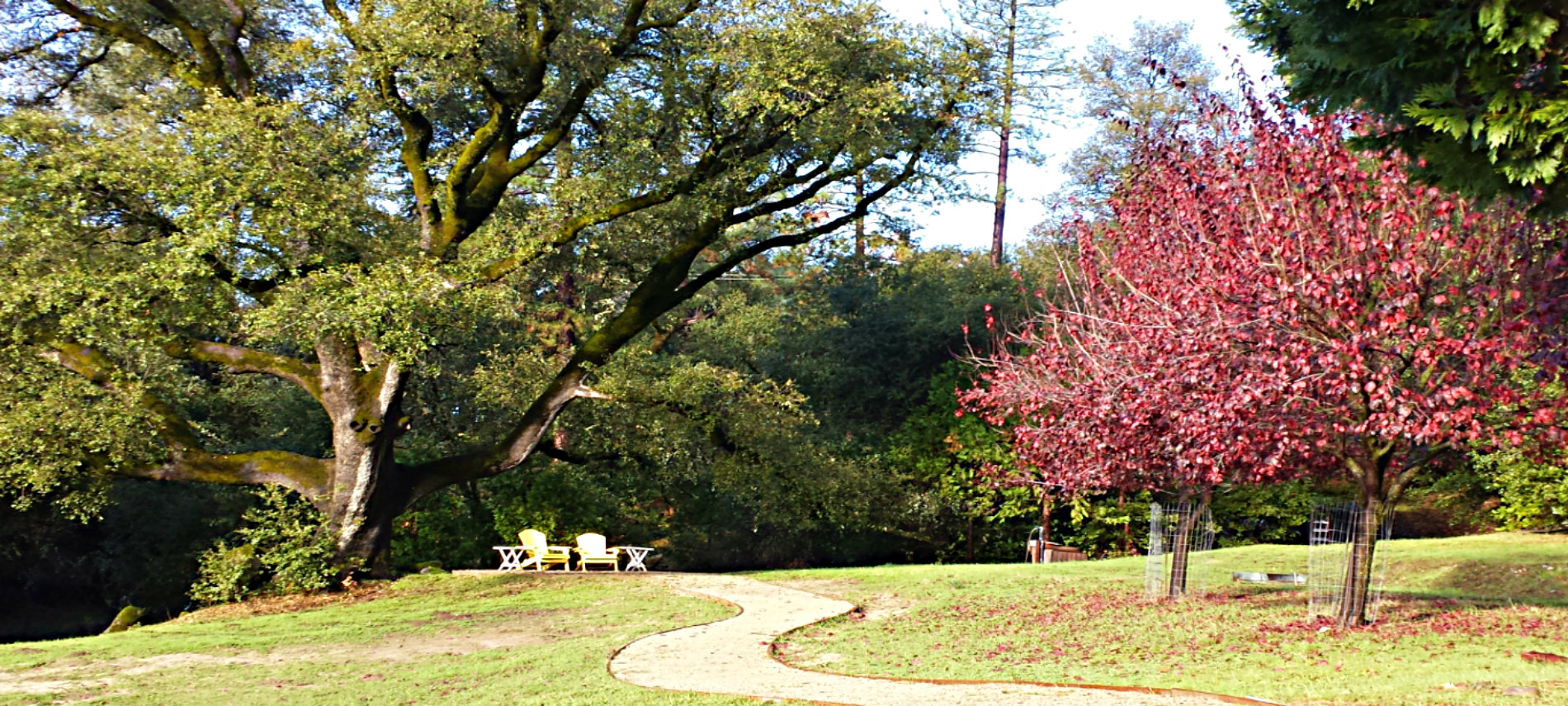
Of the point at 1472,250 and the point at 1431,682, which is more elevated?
the point at 1472,250

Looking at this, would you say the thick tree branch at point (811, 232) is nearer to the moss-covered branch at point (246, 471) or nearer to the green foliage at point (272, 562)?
the moss-covered branch at point (246, 471)

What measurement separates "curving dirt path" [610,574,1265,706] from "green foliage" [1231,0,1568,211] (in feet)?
11.7

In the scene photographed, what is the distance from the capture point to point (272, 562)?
16.8 m

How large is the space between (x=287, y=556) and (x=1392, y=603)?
1378 centimetres

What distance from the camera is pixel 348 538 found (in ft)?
57.7

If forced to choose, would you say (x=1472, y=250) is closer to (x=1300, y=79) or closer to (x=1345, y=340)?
(x=1345, y=340)

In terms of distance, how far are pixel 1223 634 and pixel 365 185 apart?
1346 centimetres

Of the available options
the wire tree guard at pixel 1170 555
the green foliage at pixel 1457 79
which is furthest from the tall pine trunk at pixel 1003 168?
the green foliage at pixel 1457 79

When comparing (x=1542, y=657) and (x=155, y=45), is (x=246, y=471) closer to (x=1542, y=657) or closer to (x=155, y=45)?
(x=155, y=45)

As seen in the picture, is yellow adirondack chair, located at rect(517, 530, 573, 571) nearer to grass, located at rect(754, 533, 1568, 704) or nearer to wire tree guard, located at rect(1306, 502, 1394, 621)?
grass, located at rect(754, 533, 1568, 704)

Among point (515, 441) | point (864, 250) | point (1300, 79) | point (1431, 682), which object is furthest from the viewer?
point (864, 250)

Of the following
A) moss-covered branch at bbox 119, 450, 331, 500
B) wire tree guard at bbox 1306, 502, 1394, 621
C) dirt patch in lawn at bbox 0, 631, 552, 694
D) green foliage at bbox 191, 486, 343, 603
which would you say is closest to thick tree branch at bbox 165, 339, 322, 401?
moss-covered branch at bbox 119, 450, 331, 500

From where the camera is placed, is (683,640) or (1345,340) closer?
(1345,340)

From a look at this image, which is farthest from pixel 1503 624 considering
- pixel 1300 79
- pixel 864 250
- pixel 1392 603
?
pixel 864 250
